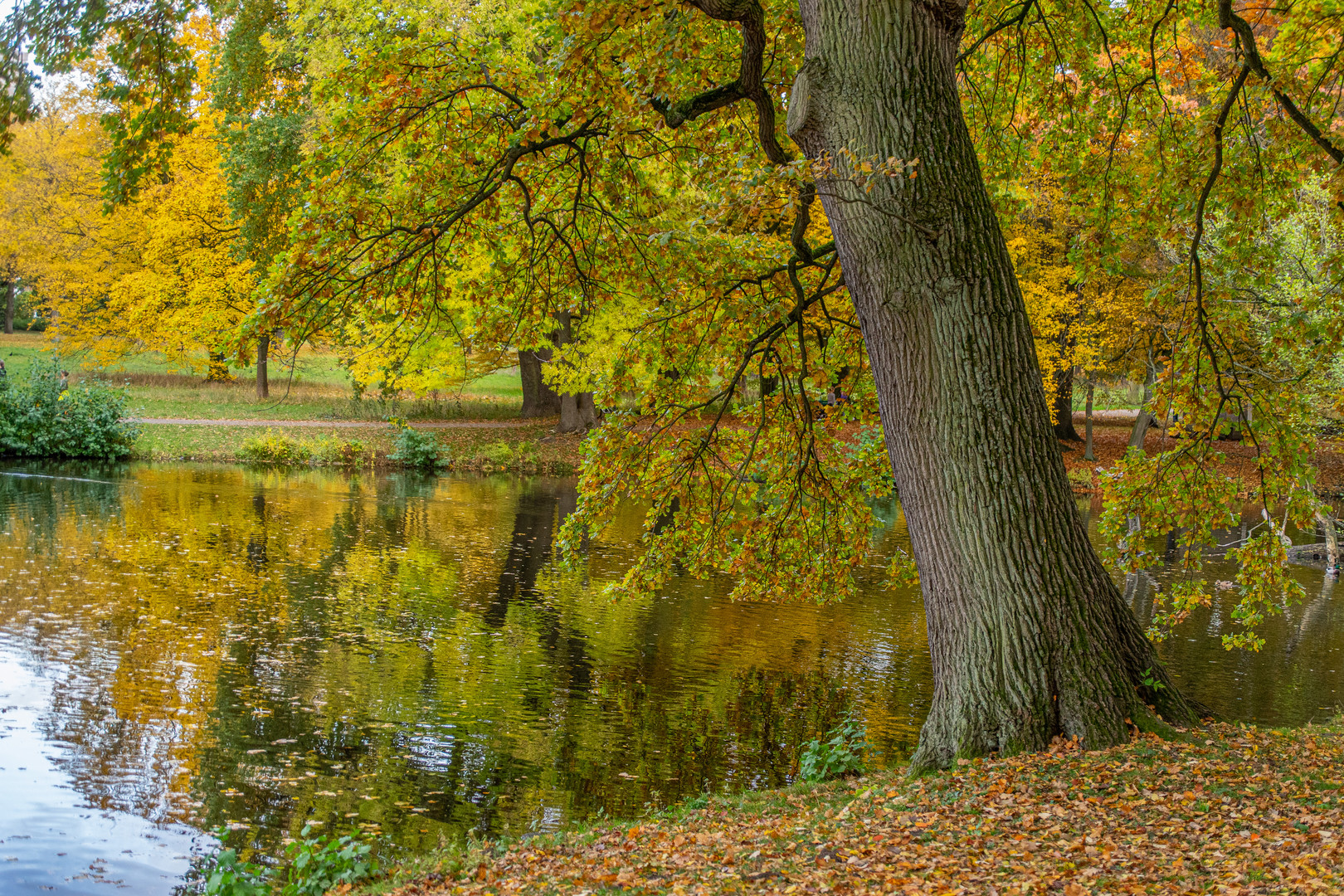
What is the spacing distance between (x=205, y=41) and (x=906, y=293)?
29640mm

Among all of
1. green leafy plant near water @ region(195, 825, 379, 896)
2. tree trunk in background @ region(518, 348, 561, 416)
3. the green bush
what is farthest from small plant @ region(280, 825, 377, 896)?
tree trunk in background @ region(518, 348, 561, 416)

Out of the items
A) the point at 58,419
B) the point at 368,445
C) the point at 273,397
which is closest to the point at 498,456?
the point at 368,445

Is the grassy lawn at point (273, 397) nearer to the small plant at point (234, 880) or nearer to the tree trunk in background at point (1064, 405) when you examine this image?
the tree trunk in background at point (1064, 405)

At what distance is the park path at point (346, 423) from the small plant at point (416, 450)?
3.14m

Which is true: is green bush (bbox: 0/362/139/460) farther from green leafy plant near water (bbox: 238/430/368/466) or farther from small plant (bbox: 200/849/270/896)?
small plant (bbox: 200/849/270/896)

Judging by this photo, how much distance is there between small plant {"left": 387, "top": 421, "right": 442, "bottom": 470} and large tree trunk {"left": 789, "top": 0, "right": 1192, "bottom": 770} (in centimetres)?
2051

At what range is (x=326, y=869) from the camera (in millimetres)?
5145

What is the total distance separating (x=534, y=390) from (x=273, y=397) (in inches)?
338

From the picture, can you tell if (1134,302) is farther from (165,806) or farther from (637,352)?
(165,806)

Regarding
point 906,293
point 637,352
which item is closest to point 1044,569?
point 906,293

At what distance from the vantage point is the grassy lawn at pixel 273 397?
99.7 feet

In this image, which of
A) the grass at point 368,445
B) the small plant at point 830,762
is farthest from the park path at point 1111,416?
the small plant at point 830,762

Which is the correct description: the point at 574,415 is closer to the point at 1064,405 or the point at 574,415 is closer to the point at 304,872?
the point at 1064,405

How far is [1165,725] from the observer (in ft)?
18.1
